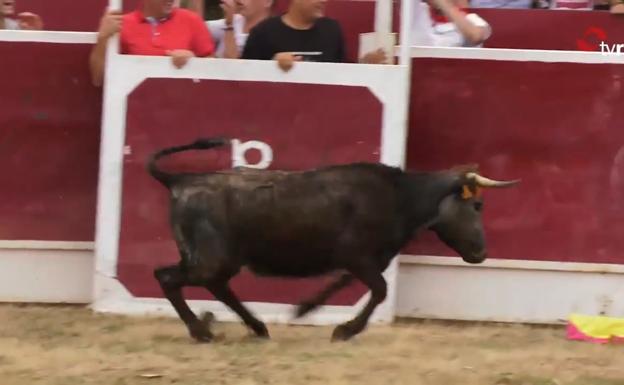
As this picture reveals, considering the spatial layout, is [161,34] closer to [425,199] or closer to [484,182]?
[425,199]

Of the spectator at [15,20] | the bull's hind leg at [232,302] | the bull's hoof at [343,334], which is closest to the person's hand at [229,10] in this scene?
the spectator at [15,20]

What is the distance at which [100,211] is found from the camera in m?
7.50

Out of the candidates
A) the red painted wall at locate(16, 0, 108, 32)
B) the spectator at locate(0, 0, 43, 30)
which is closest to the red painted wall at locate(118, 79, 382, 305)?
the spectator at locate(0, 0, 43, 30)

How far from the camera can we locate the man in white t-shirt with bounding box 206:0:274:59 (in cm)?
808

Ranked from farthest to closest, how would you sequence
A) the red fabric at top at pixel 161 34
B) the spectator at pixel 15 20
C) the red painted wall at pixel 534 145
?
the spectator at pixel 15 20, the red painted wall at pixel 534 145, the red fabric at top at pixel 161 34

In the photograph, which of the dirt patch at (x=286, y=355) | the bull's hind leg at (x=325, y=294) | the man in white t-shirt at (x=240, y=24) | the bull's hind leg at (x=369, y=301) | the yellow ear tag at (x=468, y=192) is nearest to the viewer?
the dirt patch at (x=286, y=355)

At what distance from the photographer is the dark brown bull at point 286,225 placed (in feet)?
21.6

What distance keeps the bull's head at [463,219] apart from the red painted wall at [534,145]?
904mm

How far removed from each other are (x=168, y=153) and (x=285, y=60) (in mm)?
900

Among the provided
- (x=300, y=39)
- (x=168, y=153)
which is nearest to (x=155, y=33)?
(x=300, y=39)

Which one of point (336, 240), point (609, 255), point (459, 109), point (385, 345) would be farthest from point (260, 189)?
point (609, 255)

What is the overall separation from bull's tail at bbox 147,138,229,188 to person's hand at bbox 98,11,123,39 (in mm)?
820

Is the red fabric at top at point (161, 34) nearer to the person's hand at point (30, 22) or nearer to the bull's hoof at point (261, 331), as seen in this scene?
the person's hand at point (30, 22)

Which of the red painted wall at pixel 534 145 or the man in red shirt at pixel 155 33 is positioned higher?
the man in red shirt at pixel 155 33
